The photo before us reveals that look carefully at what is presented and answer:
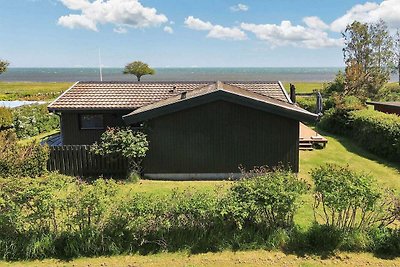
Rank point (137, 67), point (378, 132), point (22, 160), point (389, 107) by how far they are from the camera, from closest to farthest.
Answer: point (22, 160) < point (378, 132) < point (389, 107) < point (137, 67)

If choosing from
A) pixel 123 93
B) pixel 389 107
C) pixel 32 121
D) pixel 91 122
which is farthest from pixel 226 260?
pixel 32 121

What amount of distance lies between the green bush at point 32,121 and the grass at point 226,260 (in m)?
18.6

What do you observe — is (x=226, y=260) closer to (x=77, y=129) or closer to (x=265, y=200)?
(x=265, y=200)

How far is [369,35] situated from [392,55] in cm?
772

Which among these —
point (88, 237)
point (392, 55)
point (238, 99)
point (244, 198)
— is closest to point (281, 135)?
point (238, 99)

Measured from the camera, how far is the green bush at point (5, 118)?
74.7 feet

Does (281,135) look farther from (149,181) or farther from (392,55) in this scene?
(392,55)

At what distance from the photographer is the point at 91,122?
739 inches

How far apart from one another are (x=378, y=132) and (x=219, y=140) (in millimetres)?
9928

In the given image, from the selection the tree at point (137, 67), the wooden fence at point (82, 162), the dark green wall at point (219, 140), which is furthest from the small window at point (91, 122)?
the tree at point (137, 67)

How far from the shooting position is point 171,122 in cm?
1525

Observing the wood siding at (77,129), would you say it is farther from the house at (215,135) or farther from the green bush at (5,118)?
the green bush at (5,118)

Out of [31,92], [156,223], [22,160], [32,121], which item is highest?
[31,92]

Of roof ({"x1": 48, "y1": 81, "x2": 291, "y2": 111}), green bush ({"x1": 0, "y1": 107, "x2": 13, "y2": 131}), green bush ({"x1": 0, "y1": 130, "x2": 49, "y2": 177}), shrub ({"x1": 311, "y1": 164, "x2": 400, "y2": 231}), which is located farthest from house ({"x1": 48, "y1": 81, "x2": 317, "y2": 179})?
green bush ({"x1": 0, "y1": 107, "x2": 13, "y2": 131})
